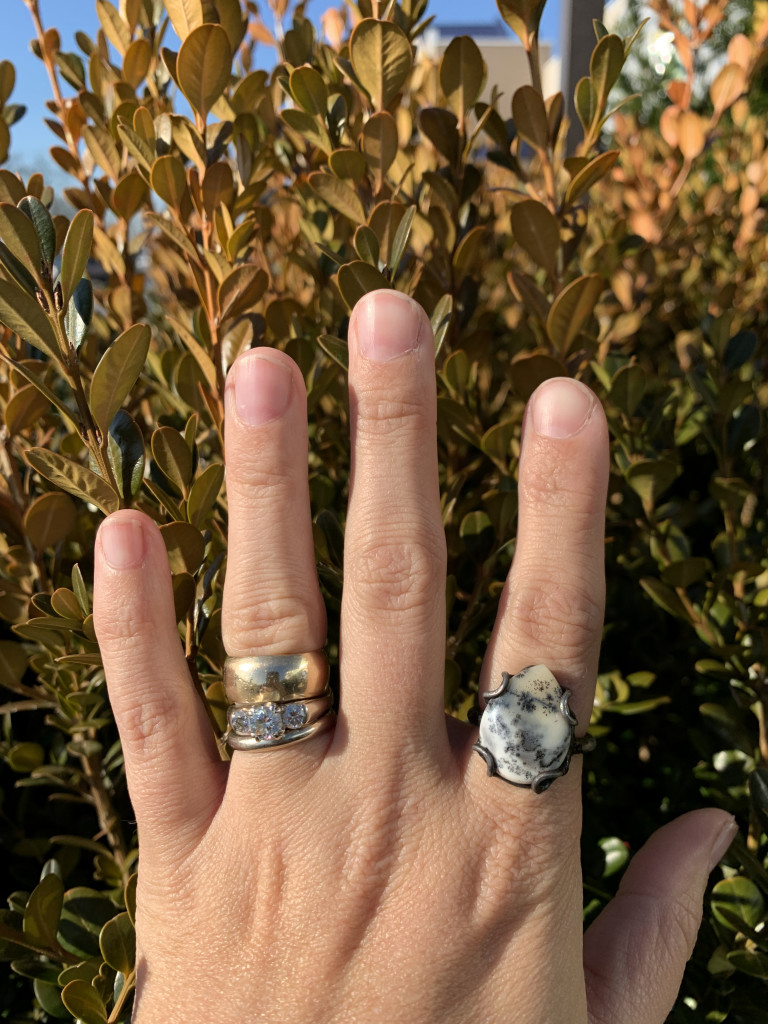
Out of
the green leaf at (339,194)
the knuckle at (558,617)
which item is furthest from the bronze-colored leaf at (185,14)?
the knuckle at (558,617)

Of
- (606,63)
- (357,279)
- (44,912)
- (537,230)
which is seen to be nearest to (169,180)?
(357,279)

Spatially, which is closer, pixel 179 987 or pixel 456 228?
pixel 179 987

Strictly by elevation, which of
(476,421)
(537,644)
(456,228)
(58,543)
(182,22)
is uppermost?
(182,22)

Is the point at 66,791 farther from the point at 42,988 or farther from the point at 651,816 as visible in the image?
the point at 651,816

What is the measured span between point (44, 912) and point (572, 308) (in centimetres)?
102

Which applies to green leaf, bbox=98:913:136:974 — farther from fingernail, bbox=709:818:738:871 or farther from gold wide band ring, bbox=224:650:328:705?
fingernail, bbox=709:818:738:871

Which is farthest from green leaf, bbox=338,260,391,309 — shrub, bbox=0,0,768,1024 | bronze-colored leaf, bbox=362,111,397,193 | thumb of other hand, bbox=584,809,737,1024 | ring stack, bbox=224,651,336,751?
thumb of other hand, bbox=584,809,737,1024

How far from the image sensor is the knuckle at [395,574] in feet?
2.80

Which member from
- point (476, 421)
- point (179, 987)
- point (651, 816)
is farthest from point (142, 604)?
point (651, 816)

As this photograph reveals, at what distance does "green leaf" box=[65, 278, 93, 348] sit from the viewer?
0.84 m

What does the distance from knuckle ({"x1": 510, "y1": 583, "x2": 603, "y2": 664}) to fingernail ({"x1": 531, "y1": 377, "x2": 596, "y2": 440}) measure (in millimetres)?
173

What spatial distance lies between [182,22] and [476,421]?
25.3 inches

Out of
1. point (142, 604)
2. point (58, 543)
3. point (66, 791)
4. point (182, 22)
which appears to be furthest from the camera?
point (66, 791)

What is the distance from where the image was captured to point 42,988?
104 cm
